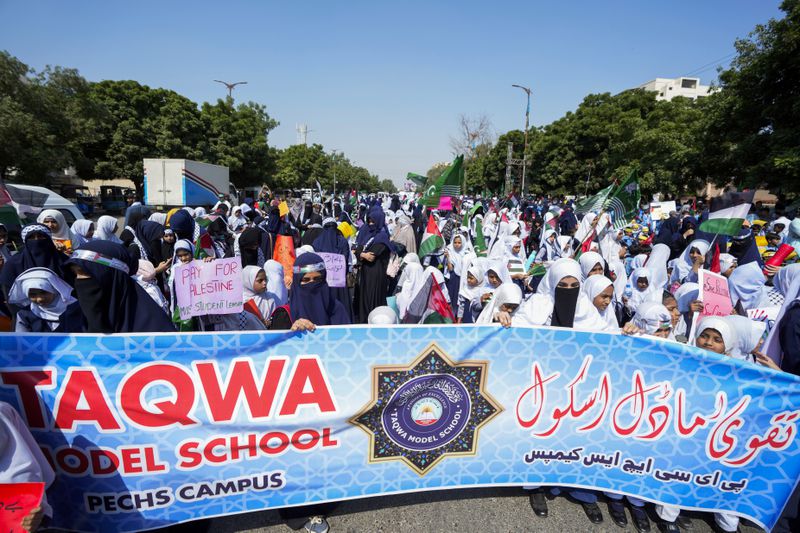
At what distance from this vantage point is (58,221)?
5305mm

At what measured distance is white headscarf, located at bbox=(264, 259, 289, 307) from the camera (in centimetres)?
391

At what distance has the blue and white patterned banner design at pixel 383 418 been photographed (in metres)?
2.01

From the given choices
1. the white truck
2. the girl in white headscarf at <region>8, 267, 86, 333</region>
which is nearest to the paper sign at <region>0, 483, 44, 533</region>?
the girl in white headscarf at <region>8, 267, 86, 333</region>

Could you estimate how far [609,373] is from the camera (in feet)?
7.88

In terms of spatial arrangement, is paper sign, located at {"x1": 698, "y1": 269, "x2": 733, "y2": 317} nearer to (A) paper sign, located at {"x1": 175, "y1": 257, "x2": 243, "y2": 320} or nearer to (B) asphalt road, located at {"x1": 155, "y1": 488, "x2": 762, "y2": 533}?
(B) asphalt road, located at {"x1": 155, "y1": 488, "x2": 762, "y2": 533}

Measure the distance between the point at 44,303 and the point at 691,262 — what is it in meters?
6.50

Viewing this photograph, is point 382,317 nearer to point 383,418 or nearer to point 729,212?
point 383,418

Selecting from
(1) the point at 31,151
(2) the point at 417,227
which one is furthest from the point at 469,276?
(1) the point at 31,151

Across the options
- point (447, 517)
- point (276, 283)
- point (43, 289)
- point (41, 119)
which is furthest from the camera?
point (41, 119)

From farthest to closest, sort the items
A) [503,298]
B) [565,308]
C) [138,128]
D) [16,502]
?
[138,128]
[565,308]
[503,298]
[16,502]

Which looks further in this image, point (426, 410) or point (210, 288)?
point (210, 288)

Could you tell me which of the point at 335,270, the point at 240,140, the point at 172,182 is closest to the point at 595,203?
the point at 335,270

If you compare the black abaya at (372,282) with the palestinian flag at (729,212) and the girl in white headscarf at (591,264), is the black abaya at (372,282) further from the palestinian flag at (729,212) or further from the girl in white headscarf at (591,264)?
the palestinian flag at (729,212)

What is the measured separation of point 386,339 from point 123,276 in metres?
1.79
